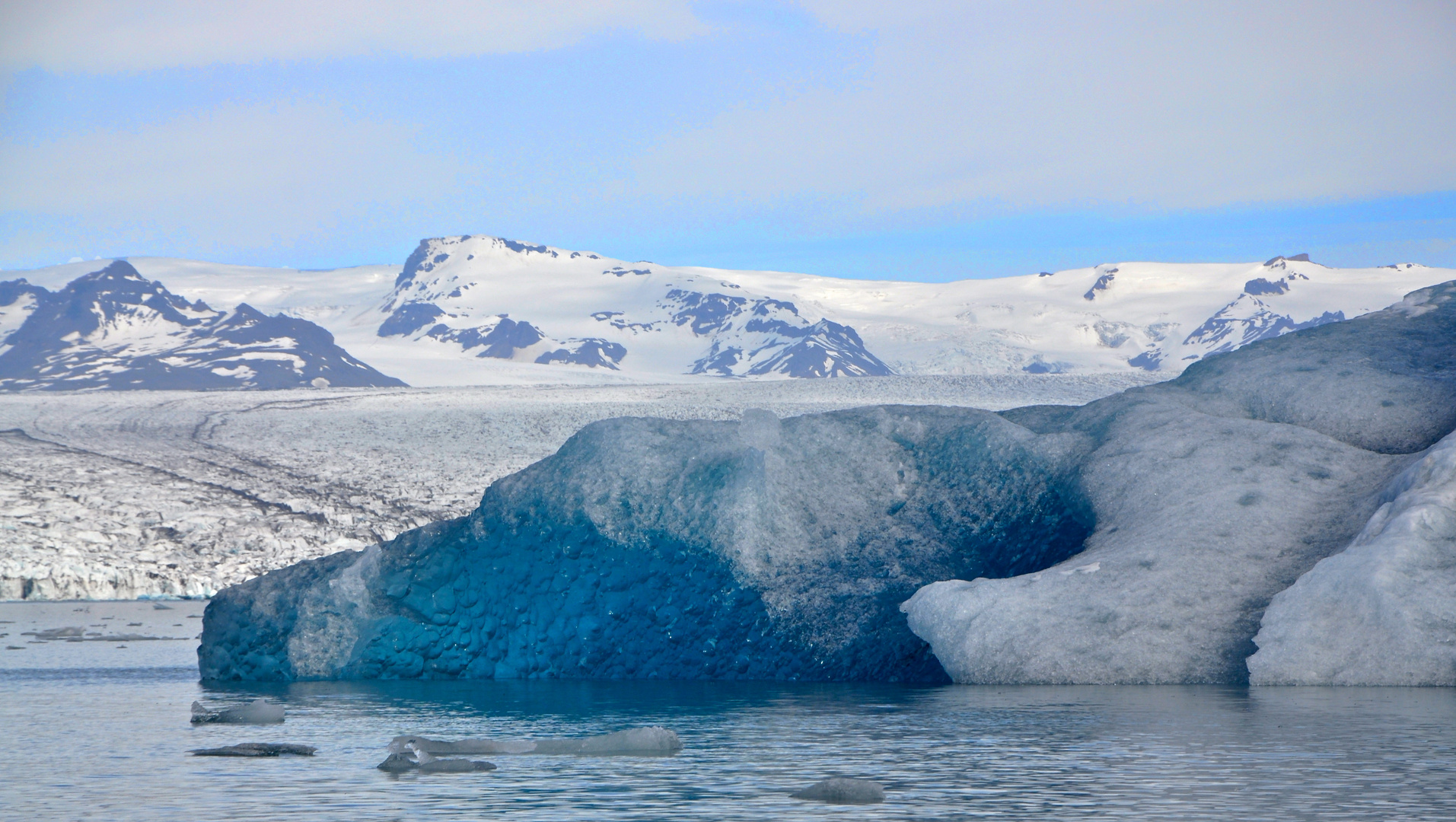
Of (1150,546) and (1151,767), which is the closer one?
(1151,767)

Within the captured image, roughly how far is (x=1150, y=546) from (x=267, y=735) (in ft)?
23.0

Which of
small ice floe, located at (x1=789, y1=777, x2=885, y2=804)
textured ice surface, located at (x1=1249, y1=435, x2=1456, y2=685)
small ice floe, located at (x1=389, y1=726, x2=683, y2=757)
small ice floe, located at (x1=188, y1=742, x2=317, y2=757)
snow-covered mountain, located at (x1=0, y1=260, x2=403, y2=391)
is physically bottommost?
small ice floe, located at (x1=188, y1=742, x2=317, y2=757)


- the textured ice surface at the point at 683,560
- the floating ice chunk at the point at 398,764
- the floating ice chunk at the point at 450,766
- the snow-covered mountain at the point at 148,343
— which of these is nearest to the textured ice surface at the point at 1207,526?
the textured ice surface at the point at 683,560

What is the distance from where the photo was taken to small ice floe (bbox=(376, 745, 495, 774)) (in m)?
7.18

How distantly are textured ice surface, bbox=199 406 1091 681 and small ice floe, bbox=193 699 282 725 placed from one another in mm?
3582

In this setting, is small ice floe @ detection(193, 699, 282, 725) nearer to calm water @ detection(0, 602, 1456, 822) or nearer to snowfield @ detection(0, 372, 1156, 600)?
calm water @ detection(0, 602, 1456, 822)

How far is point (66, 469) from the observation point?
3127 cm

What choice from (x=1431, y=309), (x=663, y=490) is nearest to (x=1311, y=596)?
(x=663, y=490)

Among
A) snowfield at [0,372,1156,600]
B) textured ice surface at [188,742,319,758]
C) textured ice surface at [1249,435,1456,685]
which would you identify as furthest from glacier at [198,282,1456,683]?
snowfield at [0,372,1156,600]

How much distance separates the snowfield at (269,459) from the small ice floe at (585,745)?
21.2m

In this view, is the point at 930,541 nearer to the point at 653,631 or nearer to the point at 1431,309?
the point at 653,631

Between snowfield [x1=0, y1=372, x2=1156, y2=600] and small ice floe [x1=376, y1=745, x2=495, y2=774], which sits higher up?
snowfield [x1=0, y1=372, x2=1156, y2=600]

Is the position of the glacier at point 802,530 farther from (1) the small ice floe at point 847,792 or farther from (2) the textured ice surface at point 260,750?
(1) the small ice floe at point 847,792

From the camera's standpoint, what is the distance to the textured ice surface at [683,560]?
12742 millimetres
